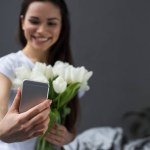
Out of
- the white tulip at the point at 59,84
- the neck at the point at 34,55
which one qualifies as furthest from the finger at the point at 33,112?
the neck at the point at 34,55

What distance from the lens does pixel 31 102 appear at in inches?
25.4

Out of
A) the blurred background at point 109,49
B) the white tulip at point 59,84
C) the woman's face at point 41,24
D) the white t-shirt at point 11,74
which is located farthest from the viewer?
the blurred background at point 109,49

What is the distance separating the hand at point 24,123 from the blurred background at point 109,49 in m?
1.94

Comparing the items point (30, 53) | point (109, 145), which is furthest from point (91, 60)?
point (30, 53)

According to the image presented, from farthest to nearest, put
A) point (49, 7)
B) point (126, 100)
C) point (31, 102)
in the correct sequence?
point (126, 100) → point (49, 7) → point (31, 102)

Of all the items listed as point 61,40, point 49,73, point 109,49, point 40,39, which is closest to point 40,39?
point 40,39

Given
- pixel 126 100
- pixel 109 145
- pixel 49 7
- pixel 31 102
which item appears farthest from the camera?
pixel 126 100

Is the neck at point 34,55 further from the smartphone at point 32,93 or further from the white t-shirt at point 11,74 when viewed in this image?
the smartphone at point 32,93

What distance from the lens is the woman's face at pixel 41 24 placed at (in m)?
1.02

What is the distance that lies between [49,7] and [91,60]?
1486mm

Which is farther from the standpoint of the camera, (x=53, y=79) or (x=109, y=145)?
(x=109, y=145)

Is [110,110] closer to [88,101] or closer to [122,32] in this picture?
[88,101]

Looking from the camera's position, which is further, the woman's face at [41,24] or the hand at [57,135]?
the woman's face at [41,24]

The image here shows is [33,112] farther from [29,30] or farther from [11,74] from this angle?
[29,30]
